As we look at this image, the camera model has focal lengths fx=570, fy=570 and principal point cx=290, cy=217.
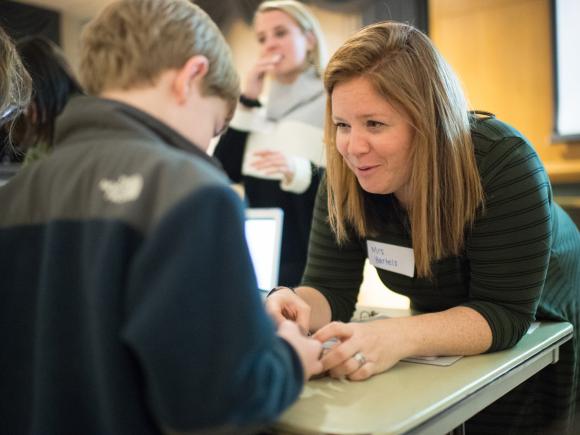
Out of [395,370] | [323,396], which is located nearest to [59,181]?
[323,396]

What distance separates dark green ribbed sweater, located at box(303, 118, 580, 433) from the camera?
3.56ft

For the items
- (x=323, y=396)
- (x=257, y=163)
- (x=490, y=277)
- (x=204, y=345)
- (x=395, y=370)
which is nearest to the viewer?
(x=204, y=345)

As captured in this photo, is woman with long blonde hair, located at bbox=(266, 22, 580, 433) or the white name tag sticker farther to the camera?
the white name tag sticker

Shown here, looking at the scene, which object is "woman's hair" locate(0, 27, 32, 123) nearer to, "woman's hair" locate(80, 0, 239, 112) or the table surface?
"woman's hair" locate(80, 0, 239, 112)

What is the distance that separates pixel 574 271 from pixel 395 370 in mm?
629

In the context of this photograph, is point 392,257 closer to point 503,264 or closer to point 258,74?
point 503,264

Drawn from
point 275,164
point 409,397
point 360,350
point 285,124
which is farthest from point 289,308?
point 285,124

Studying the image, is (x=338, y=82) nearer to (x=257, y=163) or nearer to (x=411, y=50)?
(x=411, y=50)

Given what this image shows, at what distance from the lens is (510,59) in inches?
123

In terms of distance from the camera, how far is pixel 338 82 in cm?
118

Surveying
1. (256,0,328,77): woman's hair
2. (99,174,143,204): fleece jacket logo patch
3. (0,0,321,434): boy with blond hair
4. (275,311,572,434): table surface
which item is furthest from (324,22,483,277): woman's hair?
(256,0,328,77): woman's hair

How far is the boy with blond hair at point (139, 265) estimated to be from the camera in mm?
604

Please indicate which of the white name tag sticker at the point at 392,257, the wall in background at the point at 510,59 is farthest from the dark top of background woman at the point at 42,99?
the wall in background at the point at 510,59

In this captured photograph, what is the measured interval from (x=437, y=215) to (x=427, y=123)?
7.3 inches
